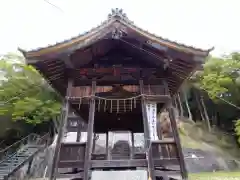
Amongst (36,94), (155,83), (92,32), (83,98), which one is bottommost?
(83,98)

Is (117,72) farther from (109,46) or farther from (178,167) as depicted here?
(178,167)

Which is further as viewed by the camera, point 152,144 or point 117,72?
point 117,72

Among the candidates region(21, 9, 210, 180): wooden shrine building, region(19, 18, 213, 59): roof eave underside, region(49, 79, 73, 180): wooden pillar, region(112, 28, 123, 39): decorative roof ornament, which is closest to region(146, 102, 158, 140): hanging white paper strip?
region(21, 9, 210, 180): wooden shrine building

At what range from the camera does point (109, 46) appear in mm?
8211

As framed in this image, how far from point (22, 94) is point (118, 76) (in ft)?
49.9

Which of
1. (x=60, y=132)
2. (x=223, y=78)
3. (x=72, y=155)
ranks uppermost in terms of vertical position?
(x=223, y=78)

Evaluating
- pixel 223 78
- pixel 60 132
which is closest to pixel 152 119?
pixel 60 132

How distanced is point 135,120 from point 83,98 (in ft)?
17.6

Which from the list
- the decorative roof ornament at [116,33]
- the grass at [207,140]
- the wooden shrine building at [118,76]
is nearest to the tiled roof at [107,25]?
the wooden shrine building at [118,76]

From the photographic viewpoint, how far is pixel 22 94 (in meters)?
19.9

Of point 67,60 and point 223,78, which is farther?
point 223,78

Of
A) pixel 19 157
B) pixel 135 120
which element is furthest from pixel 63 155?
pixel 19 157

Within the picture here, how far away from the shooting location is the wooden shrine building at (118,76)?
20.4ft

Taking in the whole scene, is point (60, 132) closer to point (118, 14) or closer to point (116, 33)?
point (116, 33)
